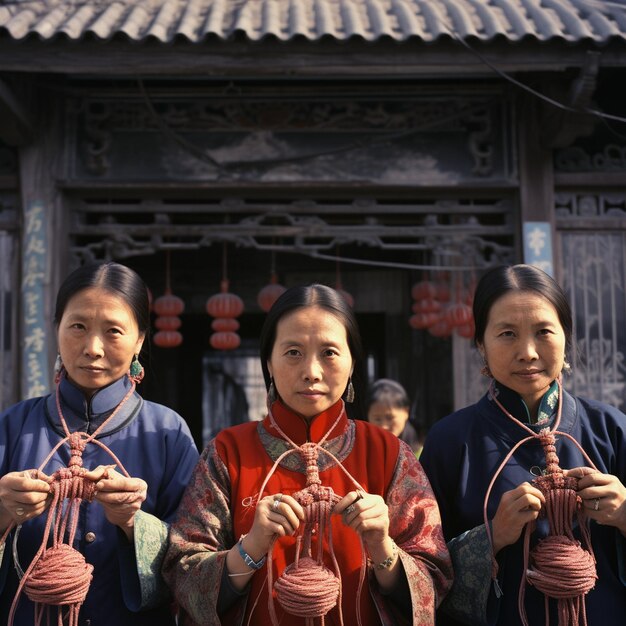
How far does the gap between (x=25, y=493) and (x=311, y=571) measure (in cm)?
80

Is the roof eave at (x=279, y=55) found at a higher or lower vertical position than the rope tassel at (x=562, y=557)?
higher

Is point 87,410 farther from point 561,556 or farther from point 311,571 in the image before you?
point 561,556

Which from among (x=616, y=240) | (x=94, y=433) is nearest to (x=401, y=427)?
(x=616, y=240)

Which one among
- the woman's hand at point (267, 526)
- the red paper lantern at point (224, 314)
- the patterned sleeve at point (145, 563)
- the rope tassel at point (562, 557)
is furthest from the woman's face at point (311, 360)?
the red paper lantern at point (224, 314)

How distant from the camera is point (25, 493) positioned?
2312mm

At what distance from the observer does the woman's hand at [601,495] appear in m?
2.35

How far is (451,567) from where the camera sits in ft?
8.15

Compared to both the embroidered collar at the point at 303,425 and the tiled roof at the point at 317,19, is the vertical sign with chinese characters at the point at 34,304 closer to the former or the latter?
the tiled roof at the point at 317,19

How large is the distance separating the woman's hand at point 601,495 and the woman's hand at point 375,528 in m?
Result: 0.55

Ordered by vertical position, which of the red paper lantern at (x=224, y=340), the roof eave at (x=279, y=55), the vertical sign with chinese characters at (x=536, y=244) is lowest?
the red paper lantern at (x=224, y=340)

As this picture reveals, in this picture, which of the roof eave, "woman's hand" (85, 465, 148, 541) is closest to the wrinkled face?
the roof eave

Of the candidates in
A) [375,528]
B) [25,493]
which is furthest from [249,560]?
[25,493]

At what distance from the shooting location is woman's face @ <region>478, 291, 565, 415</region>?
2.58 meters

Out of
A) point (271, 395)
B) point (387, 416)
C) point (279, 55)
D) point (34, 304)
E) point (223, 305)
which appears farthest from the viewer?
point (223, 305)
